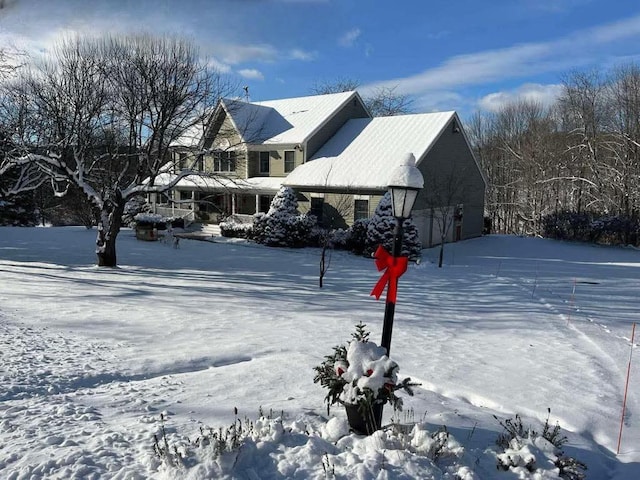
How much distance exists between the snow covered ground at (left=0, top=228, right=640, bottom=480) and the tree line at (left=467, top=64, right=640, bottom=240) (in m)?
17.5

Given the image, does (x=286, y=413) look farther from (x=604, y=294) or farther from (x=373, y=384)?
(x=604, y=294)

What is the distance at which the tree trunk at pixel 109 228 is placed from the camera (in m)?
16.5

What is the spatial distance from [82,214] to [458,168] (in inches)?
1227

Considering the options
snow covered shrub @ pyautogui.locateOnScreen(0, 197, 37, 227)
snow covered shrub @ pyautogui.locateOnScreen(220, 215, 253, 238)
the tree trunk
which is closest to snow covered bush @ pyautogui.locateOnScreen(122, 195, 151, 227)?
snow covered shrub @ pyautogui.locateOnScreen(220, 215, 253, 238)

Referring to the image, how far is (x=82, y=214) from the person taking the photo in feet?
130

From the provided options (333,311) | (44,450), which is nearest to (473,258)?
(333,311)

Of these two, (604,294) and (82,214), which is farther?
(82,214)

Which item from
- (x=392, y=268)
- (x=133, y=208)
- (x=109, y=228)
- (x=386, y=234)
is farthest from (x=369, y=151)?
(x=392, y=268)

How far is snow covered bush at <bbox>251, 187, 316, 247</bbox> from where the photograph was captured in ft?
77.2

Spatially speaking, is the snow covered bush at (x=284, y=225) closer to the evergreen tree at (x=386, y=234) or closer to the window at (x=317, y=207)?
the window at (x=317, y=207)

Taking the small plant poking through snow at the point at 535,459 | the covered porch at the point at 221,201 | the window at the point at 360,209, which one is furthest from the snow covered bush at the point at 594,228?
the small plant poking through snow at the point at 535,459

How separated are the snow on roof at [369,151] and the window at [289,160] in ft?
3.27

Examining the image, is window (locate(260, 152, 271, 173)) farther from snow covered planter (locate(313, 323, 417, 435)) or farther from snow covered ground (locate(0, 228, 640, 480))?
snow covered planter (locate(313, 323, 417, 435))

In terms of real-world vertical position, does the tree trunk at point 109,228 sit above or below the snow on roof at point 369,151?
below
